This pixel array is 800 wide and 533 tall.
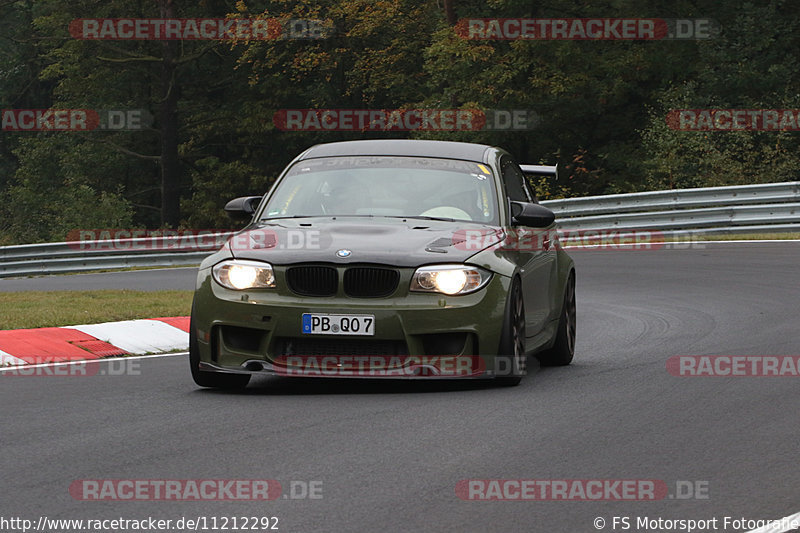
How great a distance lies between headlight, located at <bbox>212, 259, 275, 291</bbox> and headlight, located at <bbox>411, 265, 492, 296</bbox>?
0.91m

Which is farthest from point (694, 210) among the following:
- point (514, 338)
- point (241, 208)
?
point (514, 338)

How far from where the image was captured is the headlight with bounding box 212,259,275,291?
848 centimetres

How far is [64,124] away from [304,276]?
42.0 m

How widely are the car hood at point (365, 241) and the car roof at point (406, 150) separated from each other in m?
0.87

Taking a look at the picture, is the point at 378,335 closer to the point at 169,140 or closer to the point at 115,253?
the point at 115,253

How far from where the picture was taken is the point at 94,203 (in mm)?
43375

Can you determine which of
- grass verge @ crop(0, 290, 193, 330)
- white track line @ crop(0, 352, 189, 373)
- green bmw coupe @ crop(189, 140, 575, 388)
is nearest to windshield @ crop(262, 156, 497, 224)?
green bmw coupe @ crop(189, 140, 575, 388)

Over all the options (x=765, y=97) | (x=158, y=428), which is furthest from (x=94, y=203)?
(x=158, y=428)

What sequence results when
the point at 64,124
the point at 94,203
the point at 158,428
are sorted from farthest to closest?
the point at 64,124 < the point at 94,203 < the point at 158,428

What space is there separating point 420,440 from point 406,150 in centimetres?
347

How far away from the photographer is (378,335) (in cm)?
827

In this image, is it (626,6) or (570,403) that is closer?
(570,403)

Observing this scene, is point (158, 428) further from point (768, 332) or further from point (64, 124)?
point (64, 124)

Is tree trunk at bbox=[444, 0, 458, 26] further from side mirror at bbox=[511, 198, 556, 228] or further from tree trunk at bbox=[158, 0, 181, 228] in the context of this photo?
side mirror at bbox=[511, 198, 556, 228]
